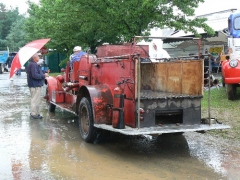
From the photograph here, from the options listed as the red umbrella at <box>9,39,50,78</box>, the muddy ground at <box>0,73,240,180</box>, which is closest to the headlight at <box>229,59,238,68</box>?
the muddy ground at <box>0,73,240,180</box>

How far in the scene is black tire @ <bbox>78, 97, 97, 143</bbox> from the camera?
6707mm

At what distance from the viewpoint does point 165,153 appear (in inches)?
250

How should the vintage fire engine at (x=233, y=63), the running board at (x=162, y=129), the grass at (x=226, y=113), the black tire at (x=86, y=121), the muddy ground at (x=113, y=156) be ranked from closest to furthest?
1. the muddy ground at (x=113, y=156)
2. the running board at (x=162, y=129)
3. the black tire at (x=86, y=121)
4. the grass at (x=226, y=113)
5. the vintage fire engine at (x=233, y=63)

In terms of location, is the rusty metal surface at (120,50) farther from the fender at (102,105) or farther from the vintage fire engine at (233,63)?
the vintage fire engine at (233,63)

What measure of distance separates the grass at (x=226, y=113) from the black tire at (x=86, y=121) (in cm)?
258

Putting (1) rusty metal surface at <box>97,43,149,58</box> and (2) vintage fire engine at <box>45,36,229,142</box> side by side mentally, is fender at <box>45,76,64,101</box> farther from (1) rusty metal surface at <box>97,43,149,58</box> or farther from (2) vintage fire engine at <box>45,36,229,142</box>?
(1) rusty metal surface at <box>97,43,149,58</box>

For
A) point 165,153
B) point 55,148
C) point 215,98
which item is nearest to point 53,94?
point 55,148

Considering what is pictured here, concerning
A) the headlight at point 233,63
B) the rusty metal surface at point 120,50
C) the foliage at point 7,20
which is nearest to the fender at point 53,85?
the rusty metal surface at point 120,50

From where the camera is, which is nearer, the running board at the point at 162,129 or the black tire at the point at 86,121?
the running board at the point at 162,129

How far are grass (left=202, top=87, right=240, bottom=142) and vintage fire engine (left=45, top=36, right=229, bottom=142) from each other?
1337 millimetres

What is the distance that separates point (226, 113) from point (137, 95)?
4235 mm

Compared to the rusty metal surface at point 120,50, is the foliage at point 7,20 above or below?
above

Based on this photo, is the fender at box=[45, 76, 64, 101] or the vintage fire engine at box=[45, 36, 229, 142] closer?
the vintage fire engine at box=[45, 36, 229, 142]

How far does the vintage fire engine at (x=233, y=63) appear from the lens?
33.8ft
